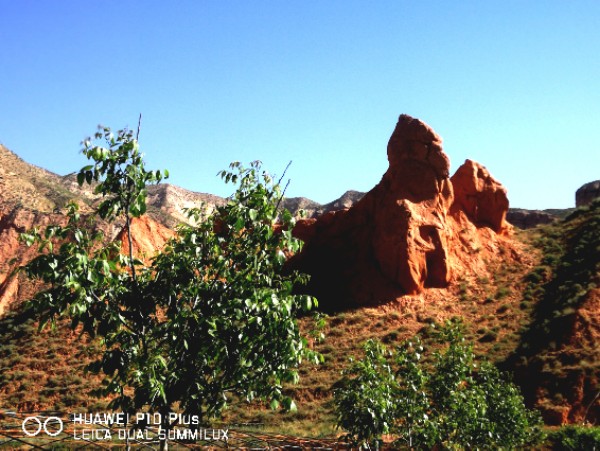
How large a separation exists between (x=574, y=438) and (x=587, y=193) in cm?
8393

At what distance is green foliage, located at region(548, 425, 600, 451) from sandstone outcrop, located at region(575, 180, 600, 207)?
79.8m

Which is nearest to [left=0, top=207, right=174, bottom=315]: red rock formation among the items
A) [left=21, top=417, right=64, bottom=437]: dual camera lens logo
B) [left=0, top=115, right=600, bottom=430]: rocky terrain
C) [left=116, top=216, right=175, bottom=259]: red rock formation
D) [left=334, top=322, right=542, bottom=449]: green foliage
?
[left=116, top=216, right=175, bottom=259]: red rock formation

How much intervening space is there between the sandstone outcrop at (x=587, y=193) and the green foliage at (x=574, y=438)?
262 ft

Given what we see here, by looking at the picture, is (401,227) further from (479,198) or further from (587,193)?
(587,193)

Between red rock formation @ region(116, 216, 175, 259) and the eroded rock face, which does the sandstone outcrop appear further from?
red rock formation @ region(116, 216, 175, 259)

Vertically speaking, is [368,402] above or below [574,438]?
above

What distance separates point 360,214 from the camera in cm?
4562

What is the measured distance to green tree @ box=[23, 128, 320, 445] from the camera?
5.68m

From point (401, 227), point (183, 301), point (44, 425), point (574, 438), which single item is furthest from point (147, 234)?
point (183, 301)

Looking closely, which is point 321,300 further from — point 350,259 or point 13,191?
point 13,191

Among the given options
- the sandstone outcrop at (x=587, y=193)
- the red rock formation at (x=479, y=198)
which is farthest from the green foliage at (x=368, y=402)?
the sandstone outcrop at (x=587, y=193)

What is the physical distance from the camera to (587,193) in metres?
89.4

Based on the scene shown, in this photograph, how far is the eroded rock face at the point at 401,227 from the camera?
1580 inches

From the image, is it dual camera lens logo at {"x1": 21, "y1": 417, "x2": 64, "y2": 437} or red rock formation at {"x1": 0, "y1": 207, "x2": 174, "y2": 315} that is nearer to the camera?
dual camera lens logo at {"x1": 21, "y1": 417, "x2": 64, "y2": 437}
